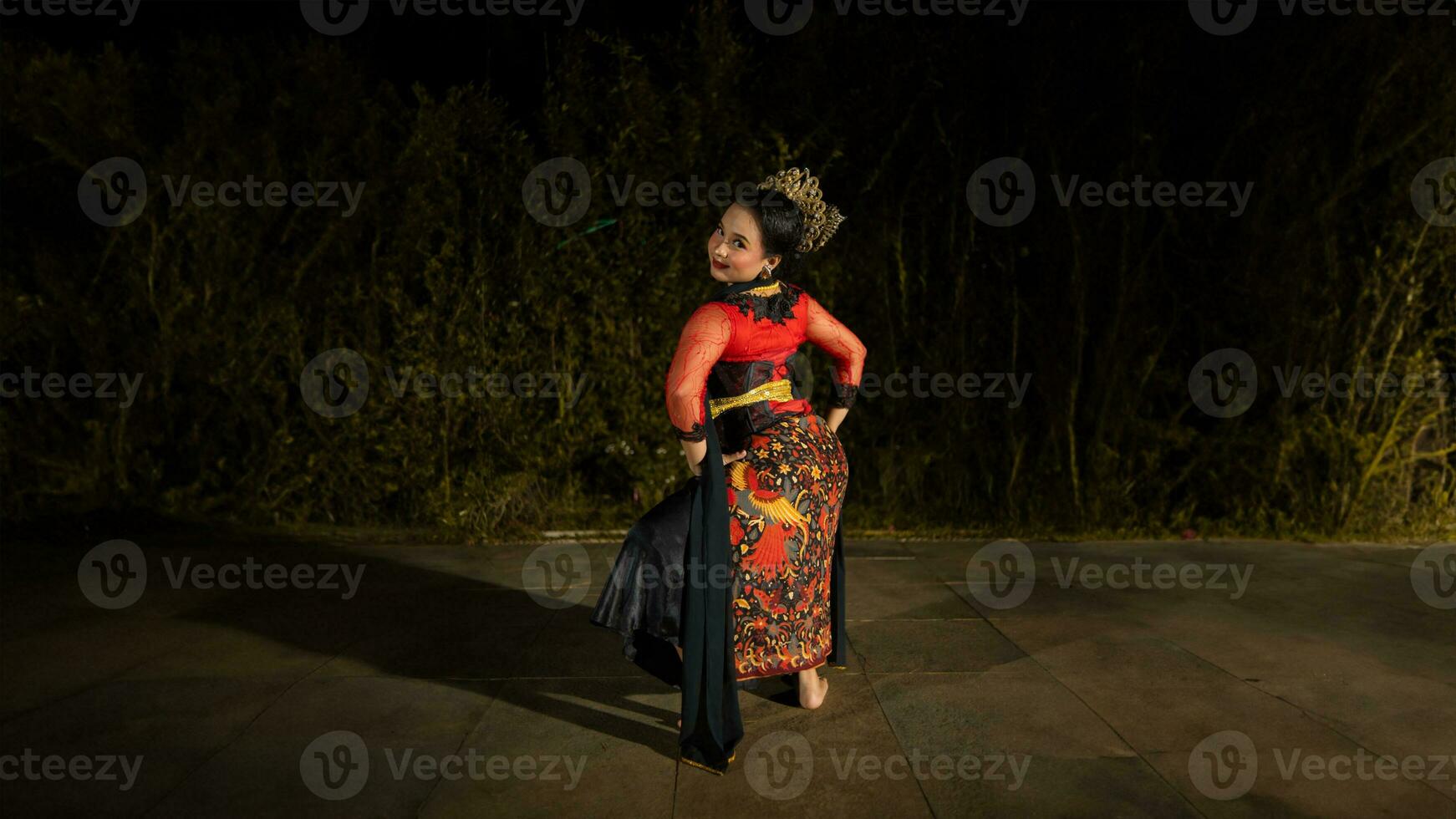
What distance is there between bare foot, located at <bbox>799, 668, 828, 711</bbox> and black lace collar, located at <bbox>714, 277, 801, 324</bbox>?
1214mm

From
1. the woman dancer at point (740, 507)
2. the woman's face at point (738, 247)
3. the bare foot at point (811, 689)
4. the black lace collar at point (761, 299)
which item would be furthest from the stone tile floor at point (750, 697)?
the woman's face at point (738, 247)

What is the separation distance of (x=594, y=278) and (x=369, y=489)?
1.88 meters

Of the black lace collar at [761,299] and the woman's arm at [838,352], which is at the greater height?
the black lace collar at [761,299]

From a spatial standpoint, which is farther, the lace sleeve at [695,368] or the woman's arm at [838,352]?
the woman's arm at [838,352]

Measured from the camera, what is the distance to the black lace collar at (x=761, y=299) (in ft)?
11.3

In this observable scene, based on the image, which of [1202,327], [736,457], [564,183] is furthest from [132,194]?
[1202,327]

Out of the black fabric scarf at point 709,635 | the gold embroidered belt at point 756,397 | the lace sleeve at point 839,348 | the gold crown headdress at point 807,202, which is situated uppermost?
the gold crown headdress at point 807,202

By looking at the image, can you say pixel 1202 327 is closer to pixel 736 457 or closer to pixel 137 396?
pixel 736 457

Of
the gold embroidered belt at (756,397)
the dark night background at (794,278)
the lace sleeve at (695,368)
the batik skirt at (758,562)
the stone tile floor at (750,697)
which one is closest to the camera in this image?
the stone tile floor at (750,697)

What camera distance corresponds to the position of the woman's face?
11.3 feet

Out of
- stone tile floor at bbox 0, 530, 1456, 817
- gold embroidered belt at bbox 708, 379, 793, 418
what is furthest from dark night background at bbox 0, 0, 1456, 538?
gold embroidered belt at bbox 708, 379, 793, 418

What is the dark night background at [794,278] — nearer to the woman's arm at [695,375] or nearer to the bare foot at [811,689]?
the bare foot at [811,689]

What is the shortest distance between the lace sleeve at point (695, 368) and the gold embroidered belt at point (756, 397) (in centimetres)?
21

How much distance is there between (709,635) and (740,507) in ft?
1.29
